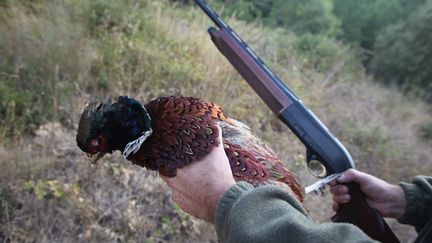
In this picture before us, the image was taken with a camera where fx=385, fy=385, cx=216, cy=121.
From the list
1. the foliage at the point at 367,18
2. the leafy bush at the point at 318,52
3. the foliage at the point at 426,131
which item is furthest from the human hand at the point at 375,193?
the foliage at the point at 367,18

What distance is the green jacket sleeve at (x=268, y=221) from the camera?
2.80ft

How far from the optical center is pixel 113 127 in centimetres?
130

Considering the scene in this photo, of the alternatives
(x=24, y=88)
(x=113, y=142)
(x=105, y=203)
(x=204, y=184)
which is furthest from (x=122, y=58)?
(x=204, y=184)

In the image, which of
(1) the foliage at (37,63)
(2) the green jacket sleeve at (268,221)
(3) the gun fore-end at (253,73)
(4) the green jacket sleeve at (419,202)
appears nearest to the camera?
(2) the green jacket sleeve at (268,221)

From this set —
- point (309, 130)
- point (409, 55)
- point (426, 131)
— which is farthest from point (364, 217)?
point (409, 55)

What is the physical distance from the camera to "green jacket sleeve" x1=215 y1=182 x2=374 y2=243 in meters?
0.85

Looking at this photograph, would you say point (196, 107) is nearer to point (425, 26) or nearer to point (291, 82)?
point (291, 82)

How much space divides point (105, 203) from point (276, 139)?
6.68ft

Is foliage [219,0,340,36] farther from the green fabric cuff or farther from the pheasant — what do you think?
Answer: the green fabric cuff

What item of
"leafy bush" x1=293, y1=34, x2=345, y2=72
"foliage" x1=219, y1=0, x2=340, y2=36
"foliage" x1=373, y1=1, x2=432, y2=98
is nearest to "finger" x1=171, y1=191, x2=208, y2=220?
"leafy bush" x1=293, y1=34, x2=345, y2=72

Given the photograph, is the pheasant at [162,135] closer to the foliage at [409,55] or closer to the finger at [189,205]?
the finger at [189,205]

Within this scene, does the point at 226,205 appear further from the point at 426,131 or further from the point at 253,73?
the point at 426,131

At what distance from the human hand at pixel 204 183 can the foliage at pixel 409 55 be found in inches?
386

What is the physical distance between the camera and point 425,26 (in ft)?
34.8
